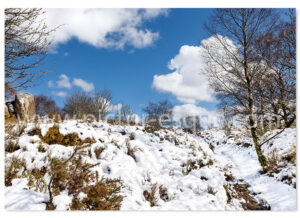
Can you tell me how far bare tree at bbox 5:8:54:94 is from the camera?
3195 mm

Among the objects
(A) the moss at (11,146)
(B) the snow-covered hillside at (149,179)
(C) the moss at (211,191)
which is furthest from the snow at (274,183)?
(A) the moss at (11,146)

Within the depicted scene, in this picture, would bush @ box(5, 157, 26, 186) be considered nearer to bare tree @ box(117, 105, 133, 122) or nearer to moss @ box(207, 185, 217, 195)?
moss @ box(207, 185, 217, 195)

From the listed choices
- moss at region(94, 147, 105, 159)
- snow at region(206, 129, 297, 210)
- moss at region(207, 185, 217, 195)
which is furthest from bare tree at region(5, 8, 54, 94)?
snow at region(206, 129, 297, 210)

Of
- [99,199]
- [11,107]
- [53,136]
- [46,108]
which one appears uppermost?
[46,108]

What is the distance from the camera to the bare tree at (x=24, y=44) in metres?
3.20

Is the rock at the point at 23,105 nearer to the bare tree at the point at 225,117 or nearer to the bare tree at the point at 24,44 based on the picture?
the bare tree at the point at 24,44

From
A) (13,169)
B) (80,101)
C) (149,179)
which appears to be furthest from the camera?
(80,101)

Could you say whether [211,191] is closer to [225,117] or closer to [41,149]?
[41,149]

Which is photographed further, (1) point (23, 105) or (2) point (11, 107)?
(1) point (23, 105)

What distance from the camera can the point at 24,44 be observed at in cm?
343

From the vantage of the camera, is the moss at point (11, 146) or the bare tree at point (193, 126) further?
the bare tree at point (193, 126)

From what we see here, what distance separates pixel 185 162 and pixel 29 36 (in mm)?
4739

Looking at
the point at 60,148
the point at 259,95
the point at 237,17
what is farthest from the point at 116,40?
the point at 237,17

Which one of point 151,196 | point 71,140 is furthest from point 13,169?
point 151,196
